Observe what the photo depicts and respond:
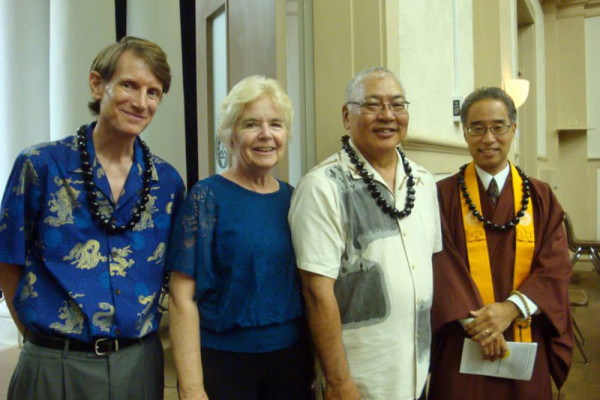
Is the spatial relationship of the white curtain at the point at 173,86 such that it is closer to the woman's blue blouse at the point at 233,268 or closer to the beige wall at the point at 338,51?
the beige wall at the point at 338,51

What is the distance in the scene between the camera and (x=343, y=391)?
1.44m

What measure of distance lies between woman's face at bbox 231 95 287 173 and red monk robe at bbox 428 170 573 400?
706 millimetres

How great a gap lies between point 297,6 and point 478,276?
4.69ft

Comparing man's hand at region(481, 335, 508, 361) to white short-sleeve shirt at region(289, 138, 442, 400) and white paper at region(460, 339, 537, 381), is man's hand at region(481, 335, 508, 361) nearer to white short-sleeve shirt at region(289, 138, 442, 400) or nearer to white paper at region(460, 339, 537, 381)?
white paper at region(460, 339, 537, 381)

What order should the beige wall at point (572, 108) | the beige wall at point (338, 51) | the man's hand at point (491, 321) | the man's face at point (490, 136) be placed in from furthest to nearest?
1. the beige wall at point (572, 108)
2. the beige wall at point (338, 51)
3. the man's face at point (490, 136)
4. the man's hand at point (491, 321)

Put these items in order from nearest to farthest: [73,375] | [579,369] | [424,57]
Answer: [73,375], [424,57], [579,369]

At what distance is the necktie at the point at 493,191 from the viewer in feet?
6.01

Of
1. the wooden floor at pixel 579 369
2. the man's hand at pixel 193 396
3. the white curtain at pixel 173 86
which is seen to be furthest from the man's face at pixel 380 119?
the white curtain at pixel 173 86

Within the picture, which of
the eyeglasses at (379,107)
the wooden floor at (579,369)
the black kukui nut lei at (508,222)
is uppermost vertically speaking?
the eyeglasses at (379,107)

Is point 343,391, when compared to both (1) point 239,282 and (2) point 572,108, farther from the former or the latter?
(2) point 572,108

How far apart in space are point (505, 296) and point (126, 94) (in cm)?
134

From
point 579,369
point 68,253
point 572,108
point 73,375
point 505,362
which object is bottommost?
point 579,369

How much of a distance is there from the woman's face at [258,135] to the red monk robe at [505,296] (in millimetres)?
706

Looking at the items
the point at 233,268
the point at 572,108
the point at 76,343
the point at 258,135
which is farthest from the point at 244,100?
the point at 572,108
